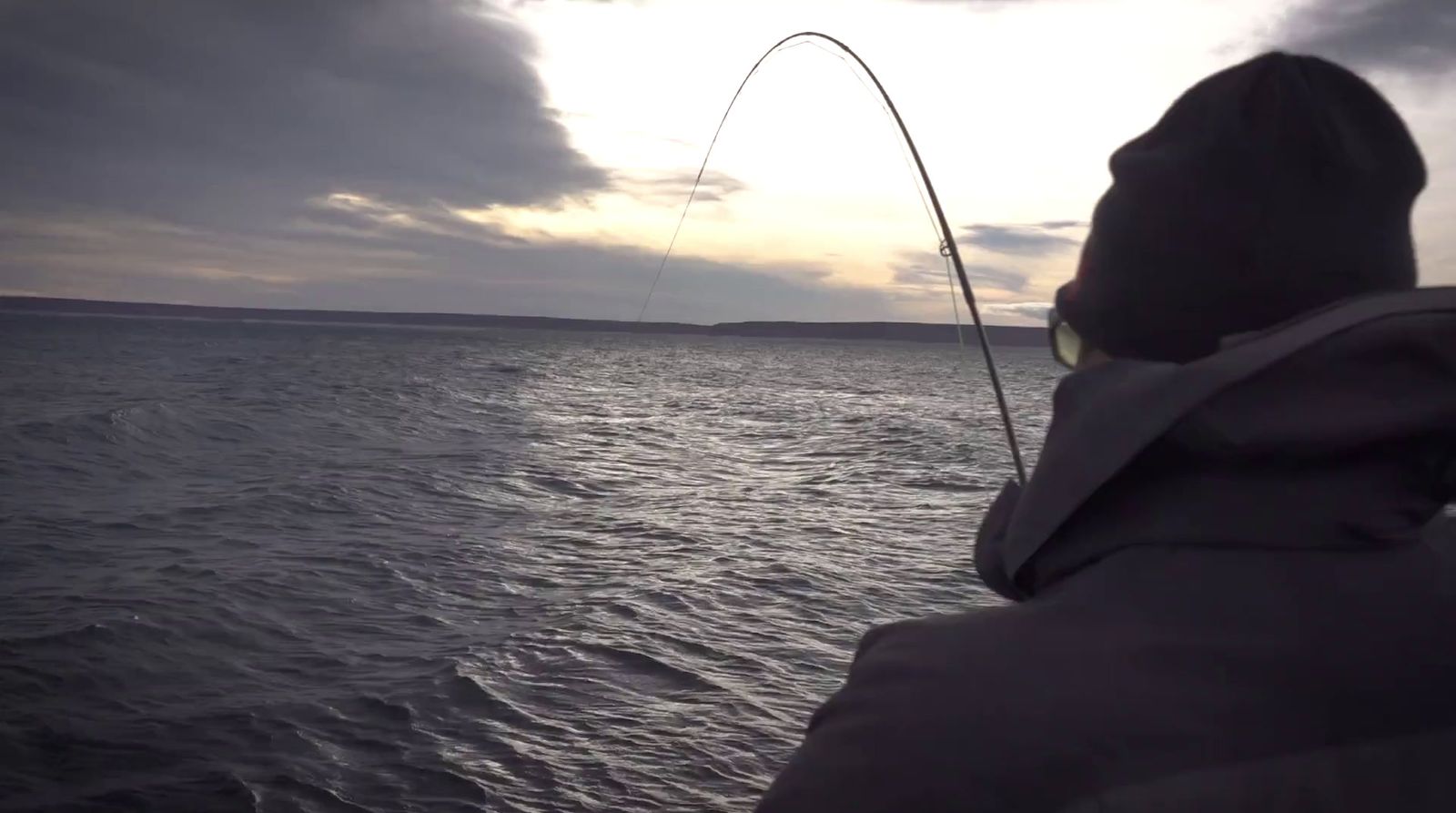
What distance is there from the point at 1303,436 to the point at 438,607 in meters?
9.04

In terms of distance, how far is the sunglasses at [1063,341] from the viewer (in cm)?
163

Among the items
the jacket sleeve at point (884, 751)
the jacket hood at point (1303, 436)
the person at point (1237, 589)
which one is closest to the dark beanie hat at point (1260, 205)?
the person at point (1237, 589)

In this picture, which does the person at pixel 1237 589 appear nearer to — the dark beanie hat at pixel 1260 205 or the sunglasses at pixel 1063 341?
the dark beanie hat at pixel 1260 205

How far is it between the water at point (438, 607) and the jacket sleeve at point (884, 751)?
4.87 metres

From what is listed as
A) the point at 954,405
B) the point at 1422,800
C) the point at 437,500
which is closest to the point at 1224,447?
the point at 1422,800

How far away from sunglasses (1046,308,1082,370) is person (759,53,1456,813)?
0.35 m

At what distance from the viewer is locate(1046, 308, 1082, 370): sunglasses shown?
163cm

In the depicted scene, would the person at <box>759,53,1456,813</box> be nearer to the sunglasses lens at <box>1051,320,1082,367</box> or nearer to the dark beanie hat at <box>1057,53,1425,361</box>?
the dark beanie hat at <box>1057,53,1425,361</box>

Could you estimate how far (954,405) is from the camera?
142ft

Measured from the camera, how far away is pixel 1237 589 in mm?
1044

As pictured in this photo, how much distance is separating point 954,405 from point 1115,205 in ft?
140

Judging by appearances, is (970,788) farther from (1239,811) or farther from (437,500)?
(437,500)

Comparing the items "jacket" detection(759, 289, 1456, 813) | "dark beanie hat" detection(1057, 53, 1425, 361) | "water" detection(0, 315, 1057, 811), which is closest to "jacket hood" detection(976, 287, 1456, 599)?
"jacket" detection(759, 289, 1456, 813)

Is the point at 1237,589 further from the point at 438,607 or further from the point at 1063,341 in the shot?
the point at 438,607
